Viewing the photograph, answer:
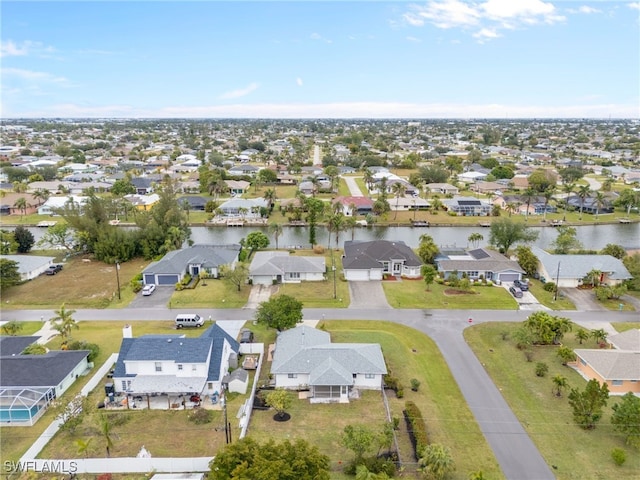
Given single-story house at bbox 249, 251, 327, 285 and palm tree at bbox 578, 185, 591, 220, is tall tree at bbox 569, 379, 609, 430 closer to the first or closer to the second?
single-story house at bbox 249, 251, 327, 285

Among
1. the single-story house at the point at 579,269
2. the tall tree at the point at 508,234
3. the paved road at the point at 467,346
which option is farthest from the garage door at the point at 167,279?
the single-story house at the point at 579,269

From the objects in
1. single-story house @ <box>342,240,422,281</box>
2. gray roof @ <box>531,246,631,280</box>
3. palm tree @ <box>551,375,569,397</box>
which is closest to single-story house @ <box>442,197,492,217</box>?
single-story house @ <box>342,240,422,281</box>

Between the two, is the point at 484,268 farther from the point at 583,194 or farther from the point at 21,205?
the point at 21,205

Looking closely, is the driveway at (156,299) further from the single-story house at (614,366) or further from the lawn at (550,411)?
the single-story house at (614,366)

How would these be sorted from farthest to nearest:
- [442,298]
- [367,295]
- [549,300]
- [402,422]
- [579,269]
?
1. [579,269]
2. [367,295]
3. [442,298]
4. [549,300]
5. [402,422]

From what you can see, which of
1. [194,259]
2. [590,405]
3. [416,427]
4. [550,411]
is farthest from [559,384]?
[194,259]
